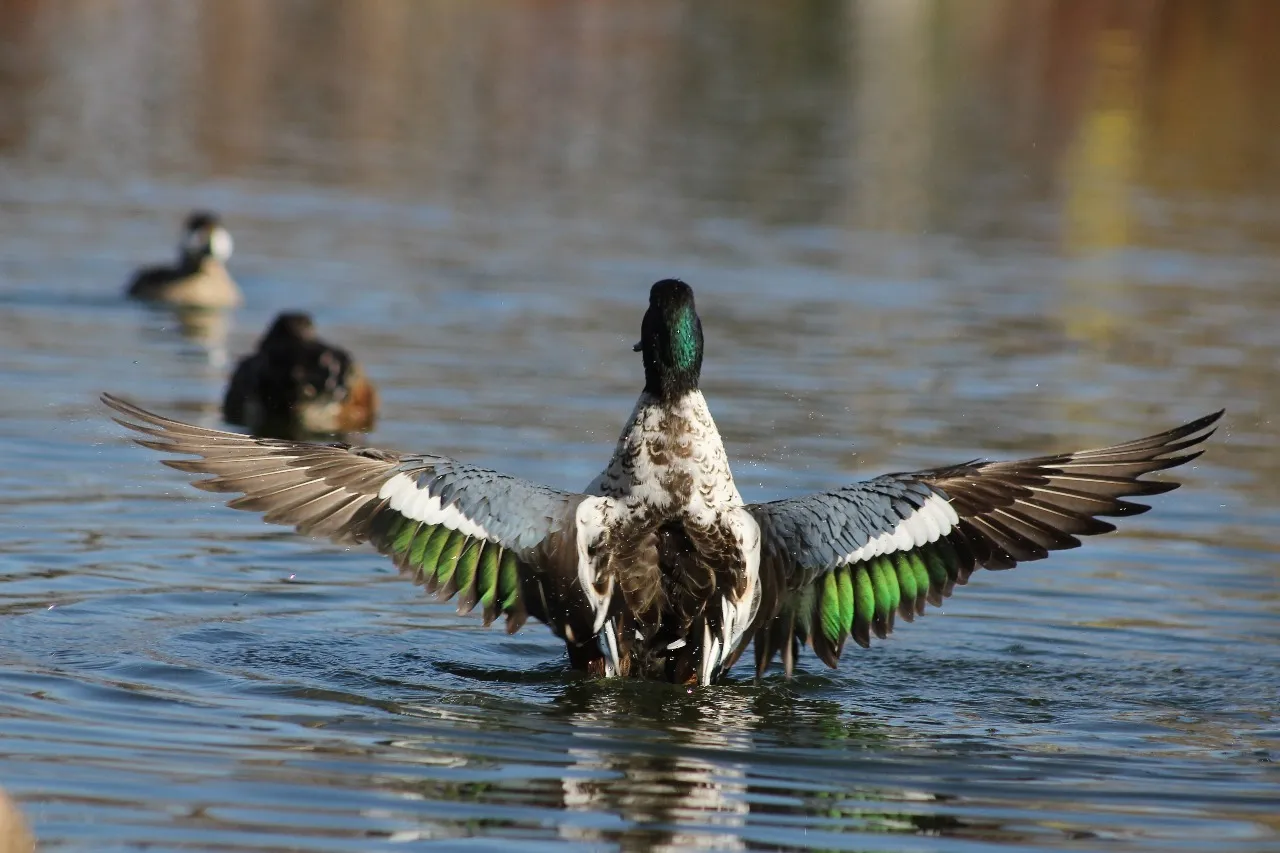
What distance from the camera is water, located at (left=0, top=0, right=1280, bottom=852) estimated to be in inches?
244

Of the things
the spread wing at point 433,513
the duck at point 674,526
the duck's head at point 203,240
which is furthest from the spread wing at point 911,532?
the duck's head at point 203,240

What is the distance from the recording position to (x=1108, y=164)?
28.7m

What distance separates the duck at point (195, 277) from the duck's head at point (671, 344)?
9.44 m

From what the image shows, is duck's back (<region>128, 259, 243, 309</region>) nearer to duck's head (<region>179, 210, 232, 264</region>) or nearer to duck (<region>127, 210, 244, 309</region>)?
duck (<region>127, 210, 244, 309</region>)

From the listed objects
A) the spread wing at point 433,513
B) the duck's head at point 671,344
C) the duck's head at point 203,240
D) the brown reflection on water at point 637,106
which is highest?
the brown reflection on water at point 637,106

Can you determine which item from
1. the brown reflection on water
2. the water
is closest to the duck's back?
the water

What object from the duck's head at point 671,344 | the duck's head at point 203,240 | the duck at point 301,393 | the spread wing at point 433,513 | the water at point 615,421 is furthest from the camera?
the duck's head at point 203,240

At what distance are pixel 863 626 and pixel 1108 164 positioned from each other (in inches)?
872

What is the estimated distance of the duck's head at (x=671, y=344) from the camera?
7.53 m

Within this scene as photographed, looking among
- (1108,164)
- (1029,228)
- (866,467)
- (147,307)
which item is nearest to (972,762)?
(866,467)

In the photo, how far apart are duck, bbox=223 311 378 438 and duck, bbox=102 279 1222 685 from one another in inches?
212

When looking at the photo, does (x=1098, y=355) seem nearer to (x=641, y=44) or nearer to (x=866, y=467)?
(x=866, y=467)

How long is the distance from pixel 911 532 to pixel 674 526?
0.89 m

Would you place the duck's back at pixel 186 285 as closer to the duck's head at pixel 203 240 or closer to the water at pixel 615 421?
the duck's head at pixel 203 240
